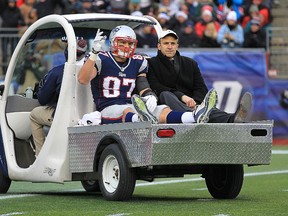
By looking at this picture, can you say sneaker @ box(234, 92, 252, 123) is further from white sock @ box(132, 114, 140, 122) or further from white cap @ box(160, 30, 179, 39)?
white cap @ box(160, 30, 179, 39)

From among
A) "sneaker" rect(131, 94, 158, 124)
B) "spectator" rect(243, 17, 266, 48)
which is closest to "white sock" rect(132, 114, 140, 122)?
"sneaker" rect(131, 94, 158, 124)

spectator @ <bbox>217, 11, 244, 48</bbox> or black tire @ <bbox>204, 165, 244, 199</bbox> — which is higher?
spectator @ <bbox>217, 11, 244, 48</bbox>

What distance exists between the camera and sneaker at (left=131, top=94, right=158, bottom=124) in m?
11.1

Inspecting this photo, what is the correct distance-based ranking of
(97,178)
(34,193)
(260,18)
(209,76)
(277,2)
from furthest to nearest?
(277,2) < (260,18) < (209,76) < (34,193) < (97,178)

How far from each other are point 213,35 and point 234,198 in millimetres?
12934

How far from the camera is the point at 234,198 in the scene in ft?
39.5

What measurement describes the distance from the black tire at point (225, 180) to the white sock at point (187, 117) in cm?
110

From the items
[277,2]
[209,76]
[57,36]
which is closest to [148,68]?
[57,36]

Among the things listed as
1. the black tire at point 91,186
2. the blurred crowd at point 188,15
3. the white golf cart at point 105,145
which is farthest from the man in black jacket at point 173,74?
the blurred crowd at point 188,15

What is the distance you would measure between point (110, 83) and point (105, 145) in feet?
2.42

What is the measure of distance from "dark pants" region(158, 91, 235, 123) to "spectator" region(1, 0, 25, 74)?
1166cm

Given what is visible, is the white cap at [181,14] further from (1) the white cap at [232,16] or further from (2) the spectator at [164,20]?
(1) the white cap at [232,16]

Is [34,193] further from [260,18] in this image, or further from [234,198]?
[260,18]

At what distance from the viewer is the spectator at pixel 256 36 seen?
2469cm
